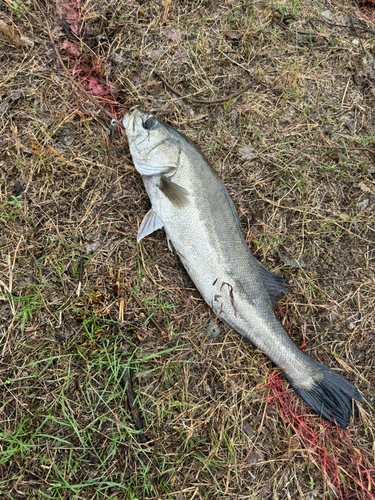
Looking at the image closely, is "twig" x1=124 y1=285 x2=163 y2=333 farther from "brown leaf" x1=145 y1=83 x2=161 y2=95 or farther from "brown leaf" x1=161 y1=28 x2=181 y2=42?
"brown leaf" x1=161 y1=28 x2=181 y2=42

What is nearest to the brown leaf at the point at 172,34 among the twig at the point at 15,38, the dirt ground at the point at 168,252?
the dirt ground at the point at 168,252

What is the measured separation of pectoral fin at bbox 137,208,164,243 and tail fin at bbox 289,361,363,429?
6.13ft

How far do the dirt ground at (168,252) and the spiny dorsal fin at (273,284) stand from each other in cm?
27

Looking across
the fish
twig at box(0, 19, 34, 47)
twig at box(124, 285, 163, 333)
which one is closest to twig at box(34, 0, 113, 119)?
twig at box(0, 19, 34, 47)

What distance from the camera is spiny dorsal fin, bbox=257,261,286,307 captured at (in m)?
3.00

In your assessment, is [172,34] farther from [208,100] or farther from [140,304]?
[140,304]

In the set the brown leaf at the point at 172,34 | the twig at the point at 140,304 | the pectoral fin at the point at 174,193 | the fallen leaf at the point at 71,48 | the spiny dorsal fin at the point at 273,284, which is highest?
the brown leaf at the point at 172,34

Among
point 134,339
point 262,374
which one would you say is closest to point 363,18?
point 262,374

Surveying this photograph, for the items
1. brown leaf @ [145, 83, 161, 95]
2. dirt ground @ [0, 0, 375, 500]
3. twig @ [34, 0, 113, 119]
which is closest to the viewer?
dirt ground @ [0, 0, 375, 500]

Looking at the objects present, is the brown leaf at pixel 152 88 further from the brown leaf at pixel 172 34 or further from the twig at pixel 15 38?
the twig at pixel 15 38

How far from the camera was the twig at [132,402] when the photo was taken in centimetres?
266

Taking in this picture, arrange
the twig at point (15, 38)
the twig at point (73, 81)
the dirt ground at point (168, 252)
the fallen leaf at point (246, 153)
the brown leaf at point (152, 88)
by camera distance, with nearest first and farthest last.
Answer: the dirt ground at point (168, 252)
the twig at point (15, 38)
the twig at point (73, 81)
the brown leaf at point (152, 88)
the fallen leaf at point (246, 153)

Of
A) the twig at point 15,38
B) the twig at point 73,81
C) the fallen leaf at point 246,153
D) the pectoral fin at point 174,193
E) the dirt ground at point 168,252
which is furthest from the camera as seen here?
the fallen leaf at point 246,153

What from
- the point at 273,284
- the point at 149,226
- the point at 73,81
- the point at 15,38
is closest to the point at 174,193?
the point at 149,226
